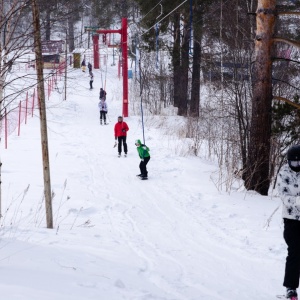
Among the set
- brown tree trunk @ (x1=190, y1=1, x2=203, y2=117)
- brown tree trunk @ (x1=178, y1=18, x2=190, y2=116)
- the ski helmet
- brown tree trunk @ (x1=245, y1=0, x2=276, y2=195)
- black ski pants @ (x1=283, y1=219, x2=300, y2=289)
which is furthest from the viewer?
brown tree trunk @ (x1=178, y1=18, x2=190, y2=116)

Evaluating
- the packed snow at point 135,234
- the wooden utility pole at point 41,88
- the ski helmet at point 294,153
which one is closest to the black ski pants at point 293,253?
the packed snow at point 135,234

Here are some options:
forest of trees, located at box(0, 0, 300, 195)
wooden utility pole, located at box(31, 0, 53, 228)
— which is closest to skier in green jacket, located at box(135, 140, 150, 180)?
forest of trees, located at box(0, 0, 300, 195)

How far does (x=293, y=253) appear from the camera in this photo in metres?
5.32

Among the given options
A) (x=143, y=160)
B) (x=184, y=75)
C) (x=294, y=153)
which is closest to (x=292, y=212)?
(x=294, y=153)

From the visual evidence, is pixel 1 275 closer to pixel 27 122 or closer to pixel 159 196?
pixel 159 196

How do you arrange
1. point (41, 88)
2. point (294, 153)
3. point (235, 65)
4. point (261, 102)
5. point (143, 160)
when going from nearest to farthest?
point (294, 153) → point (41, 88) → point (261, 102) → point (143, 160) → point (235, 65)

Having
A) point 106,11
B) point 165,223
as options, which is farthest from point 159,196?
point 106,11

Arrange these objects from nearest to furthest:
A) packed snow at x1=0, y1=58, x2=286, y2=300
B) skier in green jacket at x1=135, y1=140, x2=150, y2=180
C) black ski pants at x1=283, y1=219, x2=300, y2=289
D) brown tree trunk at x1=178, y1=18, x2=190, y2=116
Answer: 1. black ski pants at x1=283, y1=219, x2=300, y2=289
2. packed snow at x1=0, y1=58, x2=286, y2=300
3. skier in green jacket at x1=135, y1=140, x2=150, y2=180
4. brown tree trunk at x1=178, y1=18, x2=190, y2=116

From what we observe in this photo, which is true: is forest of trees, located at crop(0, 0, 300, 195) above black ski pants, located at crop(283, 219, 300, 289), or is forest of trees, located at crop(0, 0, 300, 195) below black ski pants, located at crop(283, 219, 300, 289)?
above

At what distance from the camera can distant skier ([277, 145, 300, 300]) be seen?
17.1 feet

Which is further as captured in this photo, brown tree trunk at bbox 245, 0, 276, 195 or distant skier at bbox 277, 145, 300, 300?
brown tree trunk at bbox 245, 0, 276, 195

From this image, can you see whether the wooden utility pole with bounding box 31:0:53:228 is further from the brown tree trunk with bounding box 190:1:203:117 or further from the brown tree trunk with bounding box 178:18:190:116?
the brown tree trunk with bounding box 178:18:190:116

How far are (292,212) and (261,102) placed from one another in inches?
234

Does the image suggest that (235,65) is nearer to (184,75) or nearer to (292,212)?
(292,212)
